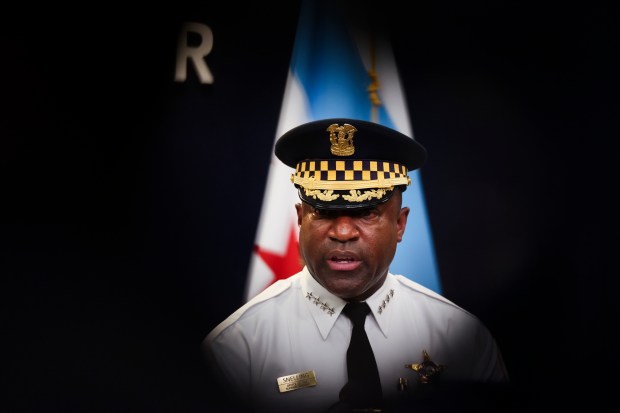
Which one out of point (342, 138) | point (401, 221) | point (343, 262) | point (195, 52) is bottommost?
point (343, 262)

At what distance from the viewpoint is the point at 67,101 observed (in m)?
1.64

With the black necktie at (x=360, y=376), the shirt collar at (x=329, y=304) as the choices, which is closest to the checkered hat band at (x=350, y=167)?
the shirt collar at (x=329, y=304)

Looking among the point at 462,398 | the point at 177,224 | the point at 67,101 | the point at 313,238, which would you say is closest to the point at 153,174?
the point at 177,224

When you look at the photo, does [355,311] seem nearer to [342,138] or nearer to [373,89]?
[342,138]

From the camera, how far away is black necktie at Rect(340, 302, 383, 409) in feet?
5.62

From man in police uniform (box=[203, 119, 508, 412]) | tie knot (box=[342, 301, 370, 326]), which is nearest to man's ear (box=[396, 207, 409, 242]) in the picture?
man in police uniform (box=[203, 119, 508, 412])

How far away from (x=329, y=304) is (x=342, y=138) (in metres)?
0.50

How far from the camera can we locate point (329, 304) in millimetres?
1739

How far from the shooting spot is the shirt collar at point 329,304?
1.74m

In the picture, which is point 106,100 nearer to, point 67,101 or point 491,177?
point 67,101

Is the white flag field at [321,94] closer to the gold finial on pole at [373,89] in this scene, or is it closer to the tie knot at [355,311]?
the gold finial on pole at [373,89]

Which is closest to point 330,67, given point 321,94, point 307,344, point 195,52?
point 321,94

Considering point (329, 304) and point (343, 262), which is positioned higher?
point (343, 262)

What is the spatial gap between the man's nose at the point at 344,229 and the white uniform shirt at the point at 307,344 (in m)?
0.23
